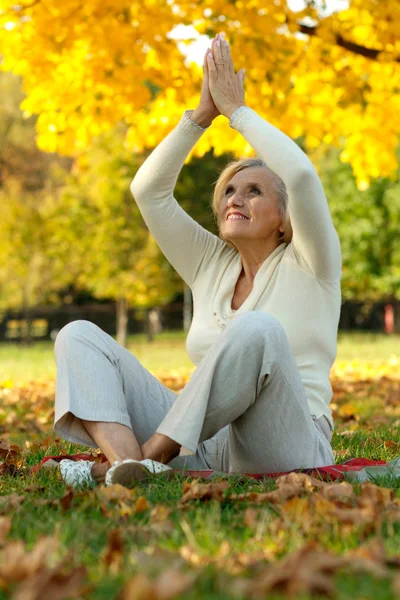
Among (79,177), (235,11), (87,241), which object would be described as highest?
(235,11)

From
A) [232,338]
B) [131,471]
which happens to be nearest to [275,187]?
[232,338]

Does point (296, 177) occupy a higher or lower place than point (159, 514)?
higher

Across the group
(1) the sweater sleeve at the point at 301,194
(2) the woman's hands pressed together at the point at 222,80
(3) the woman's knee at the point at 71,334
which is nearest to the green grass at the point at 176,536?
(3) the woman's knee at the point at 71,334

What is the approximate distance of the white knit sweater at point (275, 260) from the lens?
3.07 metres

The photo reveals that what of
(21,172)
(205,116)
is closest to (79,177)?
(21,172)

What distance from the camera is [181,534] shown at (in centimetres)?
214

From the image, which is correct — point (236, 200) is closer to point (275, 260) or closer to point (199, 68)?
point (275, 260)

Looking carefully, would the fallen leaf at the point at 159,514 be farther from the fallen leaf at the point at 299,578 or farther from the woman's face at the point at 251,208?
the woman's face at the point at 251,208

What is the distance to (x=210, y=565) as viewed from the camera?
5.96 ft

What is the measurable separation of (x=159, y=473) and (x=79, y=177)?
18.0 m

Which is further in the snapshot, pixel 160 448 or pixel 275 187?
pixel 275 187

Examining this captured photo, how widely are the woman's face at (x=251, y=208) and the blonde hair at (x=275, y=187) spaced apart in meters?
0.02

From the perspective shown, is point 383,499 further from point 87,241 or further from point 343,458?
point 87,241

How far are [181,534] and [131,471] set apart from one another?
67 cm
